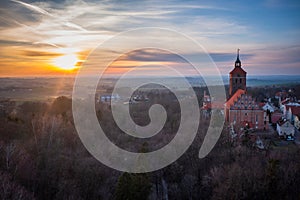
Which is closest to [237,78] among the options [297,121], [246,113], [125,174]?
[246,113]

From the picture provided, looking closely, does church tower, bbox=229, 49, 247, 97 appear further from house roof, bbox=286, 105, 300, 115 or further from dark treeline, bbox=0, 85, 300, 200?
dark treeline, bbox=0, 85, 300, 200

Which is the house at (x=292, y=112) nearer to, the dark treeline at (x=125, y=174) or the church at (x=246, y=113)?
the church at (x=246, y=113)

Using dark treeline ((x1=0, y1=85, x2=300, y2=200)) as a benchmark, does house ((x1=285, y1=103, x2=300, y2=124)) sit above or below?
above

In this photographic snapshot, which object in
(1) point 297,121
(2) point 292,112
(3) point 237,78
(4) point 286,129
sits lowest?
(4) point 286,129

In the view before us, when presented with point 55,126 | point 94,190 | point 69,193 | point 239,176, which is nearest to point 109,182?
point 94,190

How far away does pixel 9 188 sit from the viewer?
10.1 meters

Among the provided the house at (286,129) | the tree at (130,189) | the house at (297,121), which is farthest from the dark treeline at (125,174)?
the house at (297,121)

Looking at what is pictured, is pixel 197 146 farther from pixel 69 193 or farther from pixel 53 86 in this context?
pixel 53 86

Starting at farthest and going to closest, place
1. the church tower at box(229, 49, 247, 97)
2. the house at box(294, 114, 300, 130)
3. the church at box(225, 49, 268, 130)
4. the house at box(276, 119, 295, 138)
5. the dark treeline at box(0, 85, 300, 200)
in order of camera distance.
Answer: the church tower at box(229, 49, 247, 97) < the house at box(294, 114, 300, 130) < the church at box(225, 49, 268, 130) < the house at box(276, 119, 295, 138) < the dark treeline at box(0, 85, 300, 200)

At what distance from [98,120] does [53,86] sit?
640 inches

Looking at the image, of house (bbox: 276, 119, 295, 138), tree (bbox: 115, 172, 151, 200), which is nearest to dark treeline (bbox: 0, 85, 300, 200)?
tree (bbox: 115, 172, 151, 200)

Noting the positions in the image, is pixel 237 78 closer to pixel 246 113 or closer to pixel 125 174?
pixel 246 113

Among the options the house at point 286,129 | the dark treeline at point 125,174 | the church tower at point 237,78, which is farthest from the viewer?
the church tower at point 237,78

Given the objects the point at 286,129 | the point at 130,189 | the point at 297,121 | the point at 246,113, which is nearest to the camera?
the point at 130,189
